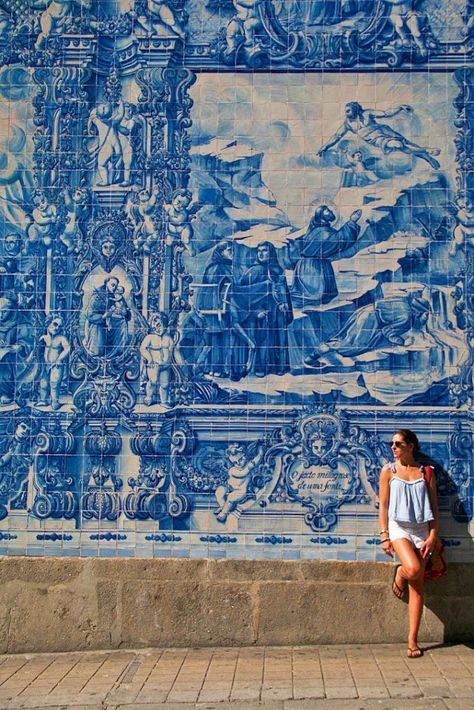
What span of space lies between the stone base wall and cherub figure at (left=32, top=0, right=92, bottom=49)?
13.1 ft

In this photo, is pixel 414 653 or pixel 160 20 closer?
pixel 414 653

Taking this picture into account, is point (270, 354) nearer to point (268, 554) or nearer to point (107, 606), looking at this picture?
point (268, 554)

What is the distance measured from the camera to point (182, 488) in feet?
22.6

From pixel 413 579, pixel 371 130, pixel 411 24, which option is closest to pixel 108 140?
pixel 371 130

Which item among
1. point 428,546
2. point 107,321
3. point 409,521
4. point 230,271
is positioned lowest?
point 428,546

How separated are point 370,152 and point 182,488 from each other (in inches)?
113

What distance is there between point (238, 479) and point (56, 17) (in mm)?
3806

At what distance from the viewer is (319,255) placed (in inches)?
275

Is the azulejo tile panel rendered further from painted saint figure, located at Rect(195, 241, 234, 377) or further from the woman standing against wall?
the woman standing against wall

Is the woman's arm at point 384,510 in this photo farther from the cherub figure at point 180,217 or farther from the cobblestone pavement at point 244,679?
the cherub figure at point 180,217

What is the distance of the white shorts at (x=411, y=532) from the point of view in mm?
6578

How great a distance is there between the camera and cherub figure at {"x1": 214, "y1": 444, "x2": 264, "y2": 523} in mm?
6867

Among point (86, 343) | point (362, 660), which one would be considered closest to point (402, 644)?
point (362, 660)

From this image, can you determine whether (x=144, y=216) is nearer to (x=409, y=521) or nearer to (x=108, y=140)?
(x=108, y=140)
